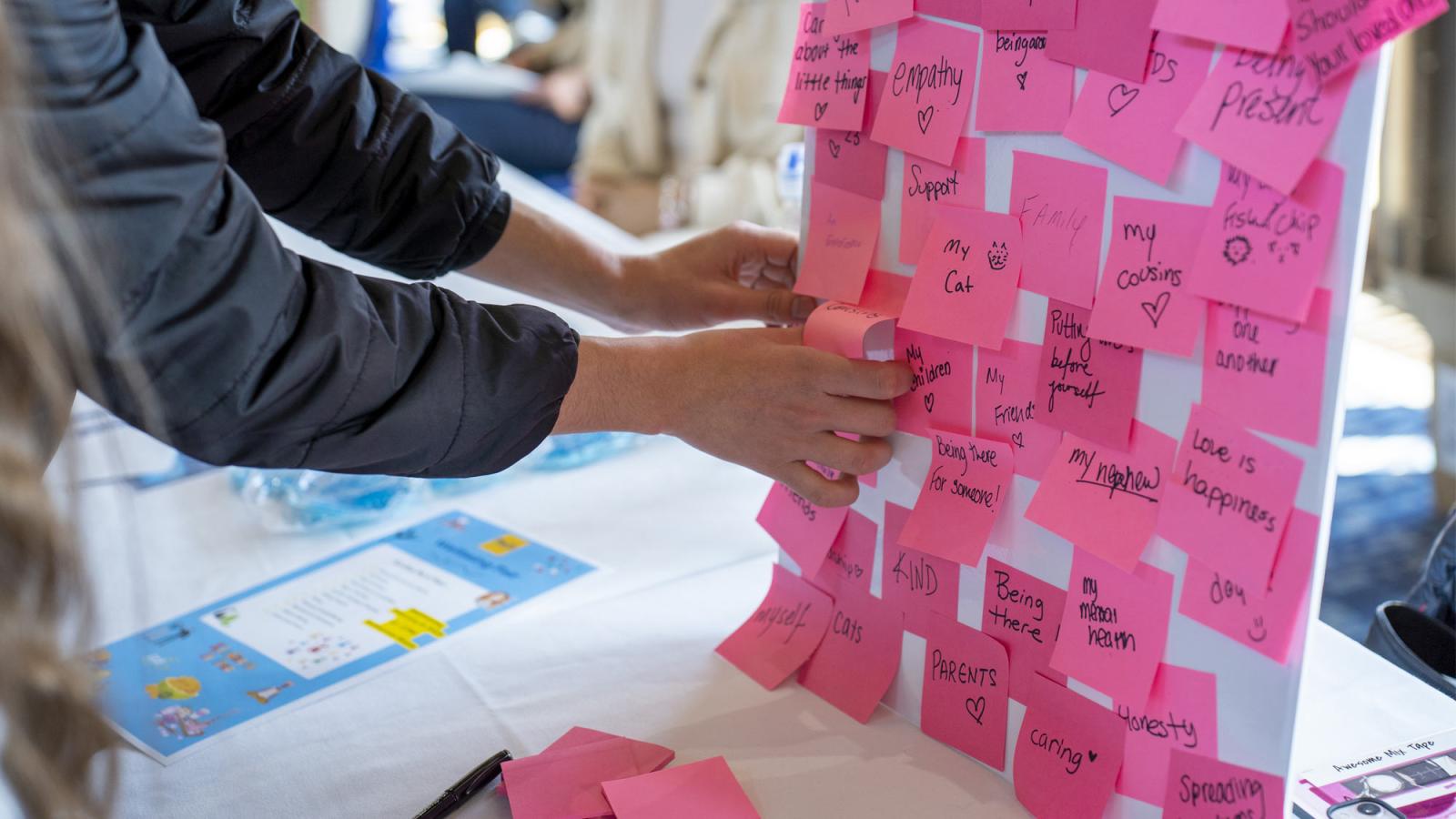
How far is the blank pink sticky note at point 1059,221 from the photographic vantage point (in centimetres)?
66

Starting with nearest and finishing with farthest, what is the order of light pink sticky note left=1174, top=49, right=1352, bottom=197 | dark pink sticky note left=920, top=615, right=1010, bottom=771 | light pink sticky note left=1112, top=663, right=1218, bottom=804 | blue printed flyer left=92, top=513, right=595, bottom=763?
light pink sticky note left=1174, top=49, right=1352, bottom=197, light pink sticky note left=1112, top=663, right=1218, bottom=804, dark pink sticky note left=920, top=615, right=1010, bottom=771, blue printed flyer left=92, top=513, right=595, bottom=763

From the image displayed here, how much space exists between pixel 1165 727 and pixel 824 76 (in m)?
0.48

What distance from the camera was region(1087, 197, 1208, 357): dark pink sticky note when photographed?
616 millimetres

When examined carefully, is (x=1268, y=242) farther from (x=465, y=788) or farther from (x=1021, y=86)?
(x=465, y=788)

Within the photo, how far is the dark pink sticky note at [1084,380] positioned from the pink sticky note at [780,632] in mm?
277

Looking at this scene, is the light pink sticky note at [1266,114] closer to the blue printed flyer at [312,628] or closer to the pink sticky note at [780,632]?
the pink sticky note at [780,632]

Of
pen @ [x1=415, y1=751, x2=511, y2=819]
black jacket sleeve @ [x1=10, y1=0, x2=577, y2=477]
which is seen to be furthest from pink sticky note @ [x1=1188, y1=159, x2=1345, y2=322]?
pen @ [x1=415, y1=751, x2=511, y2=819]

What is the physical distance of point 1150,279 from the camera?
25.0 inches

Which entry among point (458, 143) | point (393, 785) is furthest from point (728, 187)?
point (393, 785)

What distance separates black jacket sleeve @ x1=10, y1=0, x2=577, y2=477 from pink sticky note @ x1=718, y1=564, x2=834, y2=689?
0.84ft

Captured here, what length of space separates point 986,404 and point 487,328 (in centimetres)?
32

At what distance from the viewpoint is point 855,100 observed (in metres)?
0.80

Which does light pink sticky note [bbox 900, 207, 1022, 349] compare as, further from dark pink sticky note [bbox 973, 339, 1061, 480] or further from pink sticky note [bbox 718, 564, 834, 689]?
pink sticky note [bbox 718, 564, 834, 689]

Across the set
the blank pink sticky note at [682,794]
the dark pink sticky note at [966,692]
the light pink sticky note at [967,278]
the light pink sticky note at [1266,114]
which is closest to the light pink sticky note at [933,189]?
the light pink sticky note at [967,278]
